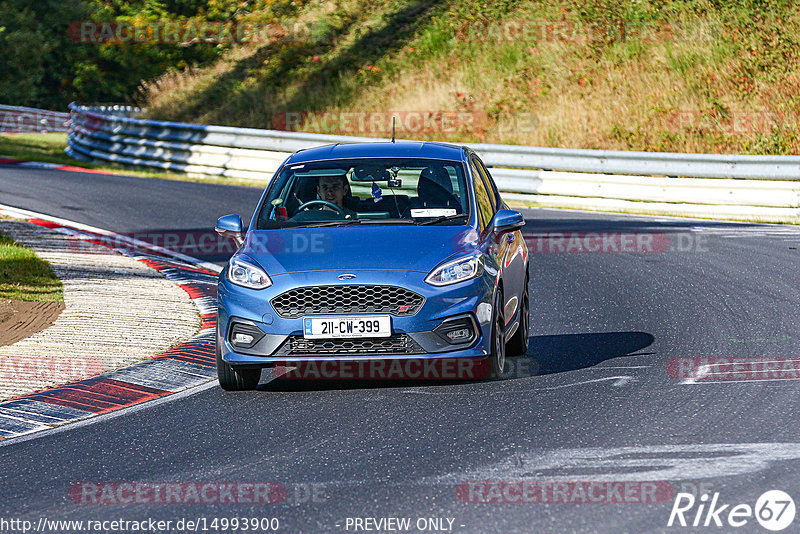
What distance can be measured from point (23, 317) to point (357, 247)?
4.20m

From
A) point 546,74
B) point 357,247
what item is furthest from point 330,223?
point 546,74

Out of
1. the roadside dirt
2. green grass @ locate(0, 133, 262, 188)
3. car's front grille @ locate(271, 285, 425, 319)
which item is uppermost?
car's front grille @ locate(271, 285, 425, 319)

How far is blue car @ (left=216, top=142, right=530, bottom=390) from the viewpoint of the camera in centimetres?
802

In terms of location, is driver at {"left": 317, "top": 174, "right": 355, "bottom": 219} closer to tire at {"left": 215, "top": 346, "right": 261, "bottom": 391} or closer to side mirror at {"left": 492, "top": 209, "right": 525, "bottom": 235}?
side mirror at {"left": 492, "top": 209, "right": 525, "bottom": 235}

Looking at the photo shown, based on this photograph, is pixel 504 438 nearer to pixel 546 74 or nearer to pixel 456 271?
pixel 456 271

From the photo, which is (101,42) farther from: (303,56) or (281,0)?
(303,56)

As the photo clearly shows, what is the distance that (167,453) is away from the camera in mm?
6844

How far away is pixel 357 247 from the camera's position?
27.5ft

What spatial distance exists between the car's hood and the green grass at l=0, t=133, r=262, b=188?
1707cm

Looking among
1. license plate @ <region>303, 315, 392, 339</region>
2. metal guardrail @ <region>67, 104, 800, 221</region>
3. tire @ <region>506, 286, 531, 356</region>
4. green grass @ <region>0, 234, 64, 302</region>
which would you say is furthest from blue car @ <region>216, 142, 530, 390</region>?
metal guardrail @ <region>67, 104, 800, 221</region>

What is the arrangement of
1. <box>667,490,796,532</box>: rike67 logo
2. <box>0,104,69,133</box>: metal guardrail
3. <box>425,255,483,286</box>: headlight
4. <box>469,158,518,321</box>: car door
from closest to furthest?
<box>667,490,796,532</box>: rike67 logo < <box>425,255,483,286</box>: headlight < <box>469,158,518,321</box>: car door < <box>0,104,69,133</box>: metal guardrail

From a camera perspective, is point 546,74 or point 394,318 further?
point 546,74

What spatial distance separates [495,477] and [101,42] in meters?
43.5

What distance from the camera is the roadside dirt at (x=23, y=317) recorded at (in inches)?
409
